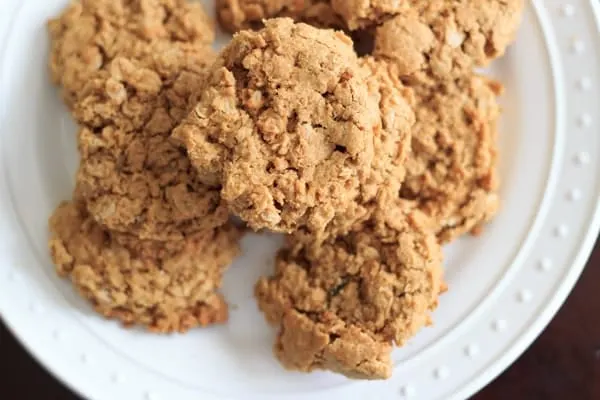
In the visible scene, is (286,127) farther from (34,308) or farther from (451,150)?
(34,308)

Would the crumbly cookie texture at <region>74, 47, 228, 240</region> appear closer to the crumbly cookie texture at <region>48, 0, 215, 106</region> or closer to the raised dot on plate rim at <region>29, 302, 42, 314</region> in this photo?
the crumbly cookie texture at <region>48, 0, 215, 106</region>

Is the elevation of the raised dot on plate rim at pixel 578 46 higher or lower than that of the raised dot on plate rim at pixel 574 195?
higher

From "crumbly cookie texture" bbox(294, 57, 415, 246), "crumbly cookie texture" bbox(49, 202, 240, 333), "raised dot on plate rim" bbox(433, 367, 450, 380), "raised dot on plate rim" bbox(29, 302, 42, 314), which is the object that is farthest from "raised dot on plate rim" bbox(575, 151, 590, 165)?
"raised dot on plate rim" bbox(29, 302, 42, 314)

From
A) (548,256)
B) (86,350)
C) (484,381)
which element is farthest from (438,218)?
(86,350)

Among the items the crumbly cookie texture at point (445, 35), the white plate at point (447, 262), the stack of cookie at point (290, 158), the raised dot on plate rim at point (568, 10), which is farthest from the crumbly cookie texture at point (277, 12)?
the raised dot on plate rim at point (568, 10)

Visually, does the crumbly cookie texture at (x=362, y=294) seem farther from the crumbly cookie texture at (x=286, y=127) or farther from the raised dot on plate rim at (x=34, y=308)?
the raised dot on plate rim at (x=34, y=308)
